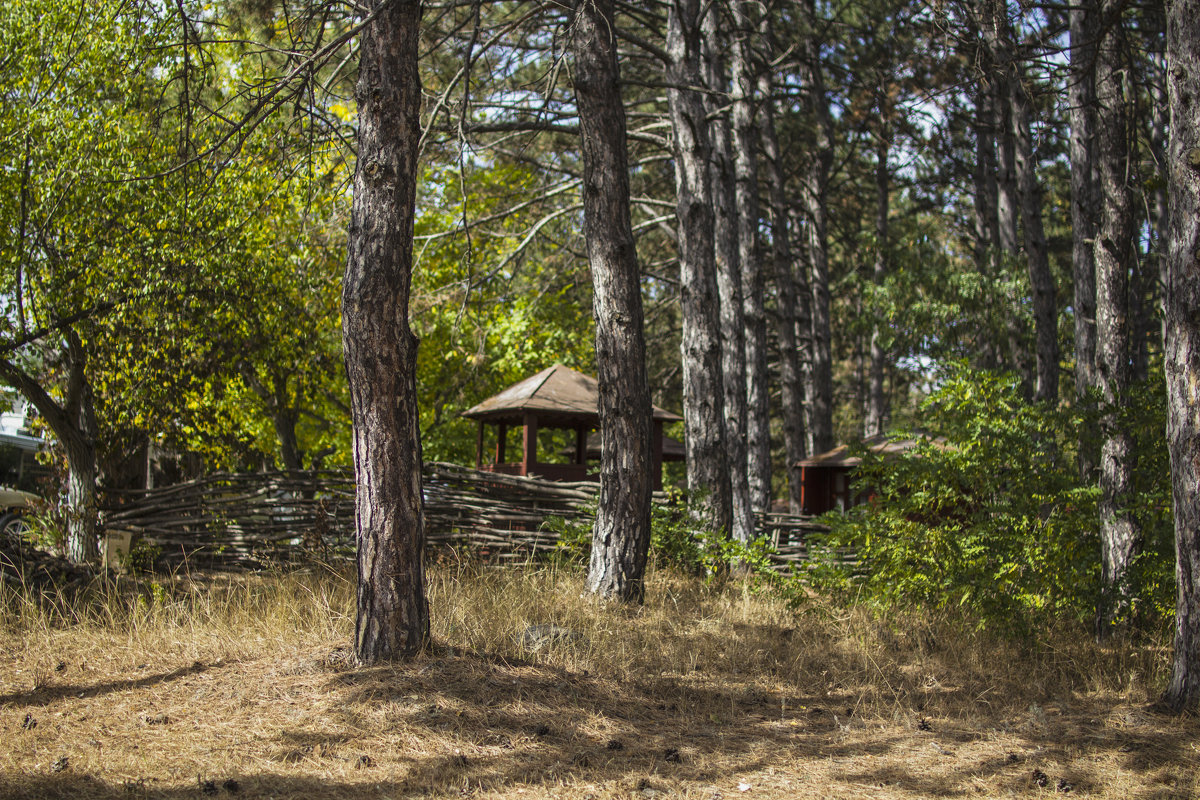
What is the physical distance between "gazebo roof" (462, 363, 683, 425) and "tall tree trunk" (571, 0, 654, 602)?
5.92 metres

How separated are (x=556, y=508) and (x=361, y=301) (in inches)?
210

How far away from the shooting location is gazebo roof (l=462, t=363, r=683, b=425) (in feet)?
43.3

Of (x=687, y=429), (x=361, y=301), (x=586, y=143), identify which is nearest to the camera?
(x=361, y=301)

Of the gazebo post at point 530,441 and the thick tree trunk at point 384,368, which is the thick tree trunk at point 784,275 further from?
the thick tree trunk at point 384,368

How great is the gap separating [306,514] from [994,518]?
680 centimetres

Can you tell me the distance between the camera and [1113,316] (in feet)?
22.5

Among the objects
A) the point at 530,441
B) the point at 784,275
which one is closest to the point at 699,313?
the point at 530,441

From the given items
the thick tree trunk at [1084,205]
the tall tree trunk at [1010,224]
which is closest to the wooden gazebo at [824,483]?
the tall tree trunk at [1010,224]

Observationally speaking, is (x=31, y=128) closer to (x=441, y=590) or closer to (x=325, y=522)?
(x=325, y=522)

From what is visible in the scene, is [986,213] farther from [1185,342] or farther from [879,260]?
[1185,342]

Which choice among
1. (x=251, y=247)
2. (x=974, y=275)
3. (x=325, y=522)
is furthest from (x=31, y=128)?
(x=974, y=275)

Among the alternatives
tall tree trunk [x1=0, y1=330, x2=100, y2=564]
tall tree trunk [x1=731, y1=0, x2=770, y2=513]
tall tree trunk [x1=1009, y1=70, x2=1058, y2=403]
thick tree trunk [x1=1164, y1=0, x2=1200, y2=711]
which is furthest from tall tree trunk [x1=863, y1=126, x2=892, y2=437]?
tall tree trunk [x1=0, y1=330, x2=100, y2=564]

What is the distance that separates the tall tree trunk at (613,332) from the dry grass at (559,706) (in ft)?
1.55

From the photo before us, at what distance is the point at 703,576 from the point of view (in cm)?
834
